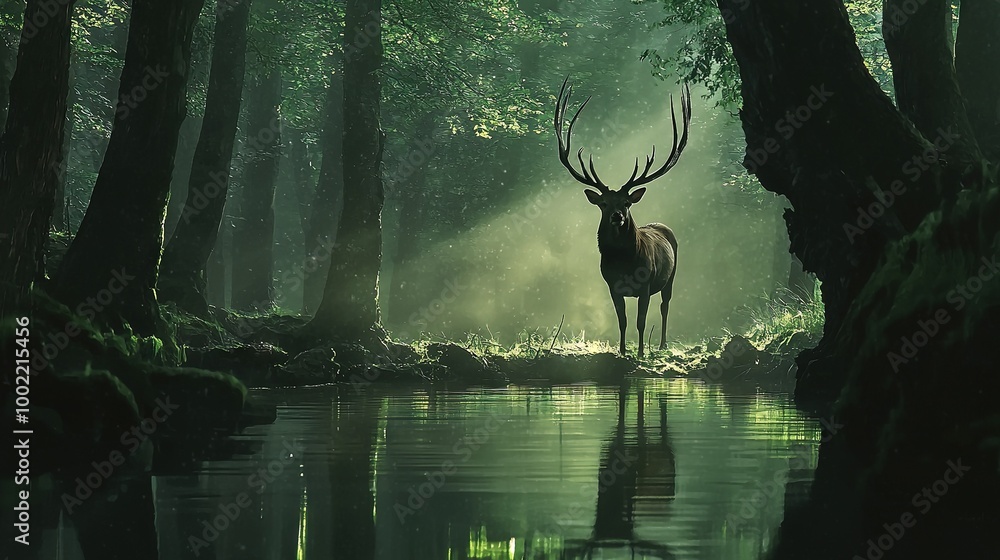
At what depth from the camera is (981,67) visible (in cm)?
1566

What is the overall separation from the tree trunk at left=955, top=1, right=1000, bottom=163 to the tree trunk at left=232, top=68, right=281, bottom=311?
19291mm

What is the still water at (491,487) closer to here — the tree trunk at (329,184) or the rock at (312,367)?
the rock at (312,367)

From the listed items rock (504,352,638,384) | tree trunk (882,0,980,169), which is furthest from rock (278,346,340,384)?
tree trunk (882,0,980,169)

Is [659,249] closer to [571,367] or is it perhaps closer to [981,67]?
[571,367]

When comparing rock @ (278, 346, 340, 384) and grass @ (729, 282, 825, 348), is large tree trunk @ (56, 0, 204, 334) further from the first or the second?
grass @ (729, 282, 825, 348)

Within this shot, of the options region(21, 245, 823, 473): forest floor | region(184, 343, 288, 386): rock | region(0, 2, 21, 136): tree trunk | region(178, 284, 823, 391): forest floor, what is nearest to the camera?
region(21, 245, 823, 473): forest floor

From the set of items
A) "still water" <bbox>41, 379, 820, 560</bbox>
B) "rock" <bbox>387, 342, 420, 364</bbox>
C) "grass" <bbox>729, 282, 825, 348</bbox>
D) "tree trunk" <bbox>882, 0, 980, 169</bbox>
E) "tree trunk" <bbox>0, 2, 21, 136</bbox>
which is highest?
"tree trunk" <bbox>0, 2, 21, 136</bbox>

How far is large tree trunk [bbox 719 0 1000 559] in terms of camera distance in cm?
684

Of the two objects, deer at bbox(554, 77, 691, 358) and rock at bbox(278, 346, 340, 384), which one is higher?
deer at bbox(554, 77, 691, 358)

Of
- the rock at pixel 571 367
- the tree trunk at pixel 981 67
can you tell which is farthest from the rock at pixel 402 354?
the tree trunk at pixel 981 67

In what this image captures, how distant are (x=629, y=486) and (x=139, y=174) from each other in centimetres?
872

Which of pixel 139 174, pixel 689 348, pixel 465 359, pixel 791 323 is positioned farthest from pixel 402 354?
pixel 139 174

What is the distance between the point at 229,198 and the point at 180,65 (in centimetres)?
3135

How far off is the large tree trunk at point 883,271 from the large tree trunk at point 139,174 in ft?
19.2
